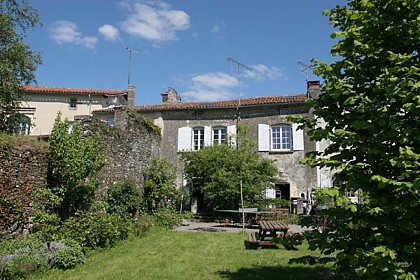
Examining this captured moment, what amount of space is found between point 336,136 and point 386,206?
3.49 ft

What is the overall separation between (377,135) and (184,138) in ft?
57.9

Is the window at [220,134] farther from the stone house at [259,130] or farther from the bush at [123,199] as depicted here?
the bush at [123,199]

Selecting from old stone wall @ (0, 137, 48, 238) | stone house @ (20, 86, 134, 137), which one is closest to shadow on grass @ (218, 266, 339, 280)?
old stone wall @ (0, 137, 48, 238)

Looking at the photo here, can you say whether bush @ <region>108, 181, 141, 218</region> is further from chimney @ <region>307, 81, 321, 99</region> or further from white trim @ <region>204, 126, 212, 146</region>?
chimney @ <region>307, 81, 321, 99</region>

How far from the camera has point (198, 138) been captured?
2194 cm

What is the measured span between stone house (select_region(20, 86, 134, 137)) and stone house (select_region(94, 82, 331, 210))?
465 centimetres

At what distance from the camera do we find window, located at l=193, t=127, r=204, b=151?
21797mm

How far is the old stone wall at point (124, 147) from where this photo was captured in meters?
14.1

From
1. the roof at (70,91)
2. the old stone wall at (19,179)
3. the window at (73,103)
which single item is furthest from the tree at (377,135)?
the window at (73,103)

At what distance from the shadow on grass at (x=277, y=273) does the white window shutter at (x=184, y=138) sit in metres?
14.4

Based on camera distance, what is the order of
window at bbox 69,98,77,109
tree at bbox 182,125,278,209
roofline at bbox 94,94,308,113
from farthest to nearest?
window at bbox 69,98,77,109
roofline at bbox 94,94,308,113
tree at bbox 182,125,278,209

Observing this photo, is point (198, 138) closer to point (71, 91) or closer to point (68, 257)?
point (71, 91)

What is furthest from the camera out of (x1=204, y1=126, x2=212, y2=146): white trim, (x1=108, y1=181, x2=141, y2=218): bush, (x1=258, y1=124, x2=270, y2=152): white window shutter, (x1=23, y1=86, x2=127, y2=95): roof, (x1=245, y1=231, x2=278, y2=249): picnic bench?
(x1=23, y1=86, x2=127, y2=95): roof

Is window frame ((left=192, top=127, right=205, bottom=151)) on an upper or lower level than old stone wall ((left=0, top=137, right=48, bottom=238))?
upper
